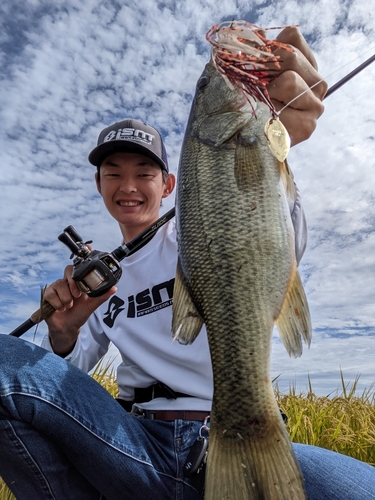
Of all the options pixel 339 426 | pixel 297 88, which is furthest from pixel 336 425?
pixel 297 88

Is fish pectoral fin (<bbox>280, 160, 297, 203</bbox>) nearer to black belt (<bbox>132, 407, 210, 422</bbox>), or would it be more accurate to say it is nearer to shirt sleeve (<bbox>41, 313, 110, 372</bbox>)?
black belt (<bbox>132, 407, 210, 422</bbox>)

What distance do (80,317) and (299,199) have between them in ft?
4.96

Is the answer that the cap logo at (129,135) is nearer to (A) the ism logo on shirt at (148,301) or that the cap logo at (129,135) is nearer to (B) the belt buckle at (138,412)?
(A) the ism logo on shirt at (148,301)

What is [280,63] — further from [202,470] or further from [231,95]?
[202,470]

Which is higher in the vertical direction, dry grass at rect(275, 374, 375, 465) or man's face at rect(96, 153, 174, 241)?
man's face at rect(96, 153, 174, 241)

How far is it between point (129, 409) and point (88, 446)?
64cm

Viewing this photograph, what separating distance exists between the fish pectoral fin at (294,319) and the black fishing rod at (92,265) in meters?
1.06

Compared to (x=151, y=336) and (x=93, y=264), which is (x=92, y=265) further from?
(x=151, y=336)

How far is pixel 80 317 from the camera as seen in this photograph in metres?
2.97

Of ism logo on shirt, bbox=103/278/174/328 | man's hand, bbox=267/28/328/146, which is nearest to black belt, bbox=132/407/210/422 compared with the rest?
ism logo on shirt, bbox=103/278/174/328

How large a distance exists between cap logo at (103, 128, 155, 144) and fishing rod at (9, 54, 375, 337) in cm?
72

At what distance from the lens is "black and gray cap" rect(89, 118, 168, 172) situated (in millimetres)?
3322

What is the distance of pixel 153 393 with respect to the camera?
9.12ft

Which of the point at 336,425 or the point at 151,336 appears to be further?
the point at 336,425
